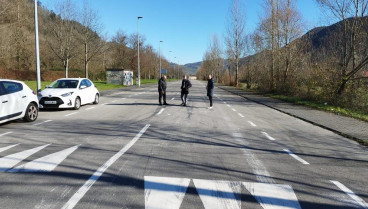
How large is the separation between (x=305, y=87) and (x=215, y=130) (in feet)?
47.5

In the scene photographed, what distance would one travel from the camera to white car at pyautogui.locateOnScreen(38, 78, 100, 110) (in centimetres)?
1341

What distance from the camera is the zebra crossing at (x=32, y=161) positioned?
4.81 meters

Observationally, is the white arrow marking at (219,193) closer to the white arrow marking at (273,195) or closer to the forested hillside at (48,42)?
the white arrow marking at (273,195)

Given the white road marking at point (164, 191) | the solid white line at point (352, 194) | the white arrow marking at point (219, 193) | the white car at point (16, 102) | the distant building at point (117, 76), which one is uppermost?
the distant building at point (117, 76)

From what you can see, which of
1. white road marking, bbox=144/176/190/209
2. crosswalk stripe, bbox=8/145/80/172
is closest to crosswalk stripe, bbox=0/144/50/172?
crosswalk stripe, bbox=8/145/80/172

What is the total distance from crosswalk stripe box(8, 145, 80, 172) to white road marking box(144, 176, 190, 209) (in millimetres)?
1725

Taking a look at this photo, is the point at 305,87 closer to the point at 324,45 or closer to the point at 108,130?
the point at 324,45

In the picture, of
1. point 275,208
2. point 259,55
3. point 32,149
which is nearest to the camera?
point 275,208

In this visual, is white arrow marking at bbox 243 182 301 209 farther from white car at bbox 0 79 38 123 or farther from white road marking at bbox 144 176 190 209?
white car at bbox 0 79 38 123

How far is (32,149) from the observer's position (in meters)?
6.12

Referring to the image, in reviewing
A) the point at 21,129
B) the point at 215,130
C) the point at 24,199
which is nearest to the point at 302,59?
the point at 215,130

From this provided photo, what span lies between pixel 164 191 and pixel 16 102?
7298mm

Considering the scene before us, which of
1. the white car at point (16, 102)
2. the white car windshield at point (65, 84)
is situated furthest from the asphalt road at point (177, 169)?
the white car windshield at point (65, 84)

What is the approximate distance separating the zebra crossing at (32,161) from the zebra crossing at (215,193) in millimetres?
1815
